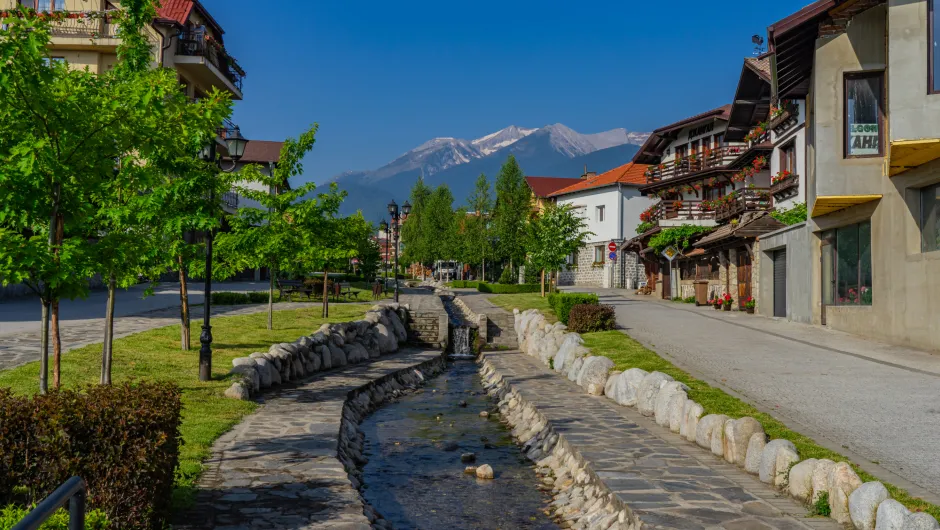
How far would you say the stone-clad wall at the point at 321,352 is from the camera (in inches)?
532

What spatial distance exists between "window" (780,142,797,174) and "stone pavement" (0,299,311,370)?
864 inches

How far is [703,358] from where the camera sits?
16703mm

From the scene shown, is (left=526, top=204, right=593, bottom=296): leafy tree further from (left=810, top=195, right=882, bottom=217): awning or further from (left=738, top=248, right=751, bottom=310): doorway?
(left=810, top=195, right=882, bottom=217): awning

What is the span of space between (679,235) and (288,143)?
26085 millimetres

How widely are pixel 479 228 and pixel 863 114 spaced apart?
51.6 metres

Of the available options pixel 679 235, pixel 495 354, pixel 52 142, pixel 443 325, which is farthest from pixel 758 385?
pixel 679 235

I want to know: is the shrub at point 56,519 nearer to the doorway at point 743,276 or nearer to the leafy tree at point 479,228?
the doorway at point 743,276

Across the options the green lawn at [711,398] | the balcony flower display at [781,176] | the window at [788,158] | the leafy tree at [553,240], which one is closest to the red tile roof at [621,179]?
the leafy tree at [553,240]

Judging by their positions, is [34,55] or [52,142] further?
[52,142]

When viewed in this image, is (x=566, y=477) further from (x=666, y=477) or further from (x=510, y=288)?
(x=510, y=288)

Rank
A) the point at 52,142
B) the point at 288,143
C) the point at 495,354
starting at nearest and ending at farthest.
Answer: the point at 52,142 < the point at 288,143 < the point at 495,354

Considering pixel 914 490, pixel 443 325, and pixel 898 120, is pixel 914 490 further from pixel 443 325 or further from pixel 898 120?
pixel 443 325

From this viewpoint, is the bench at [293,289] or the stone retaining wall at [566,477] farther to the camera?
the bench at [293,289]

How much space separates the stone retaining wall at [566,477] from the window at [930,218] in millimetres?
10102
